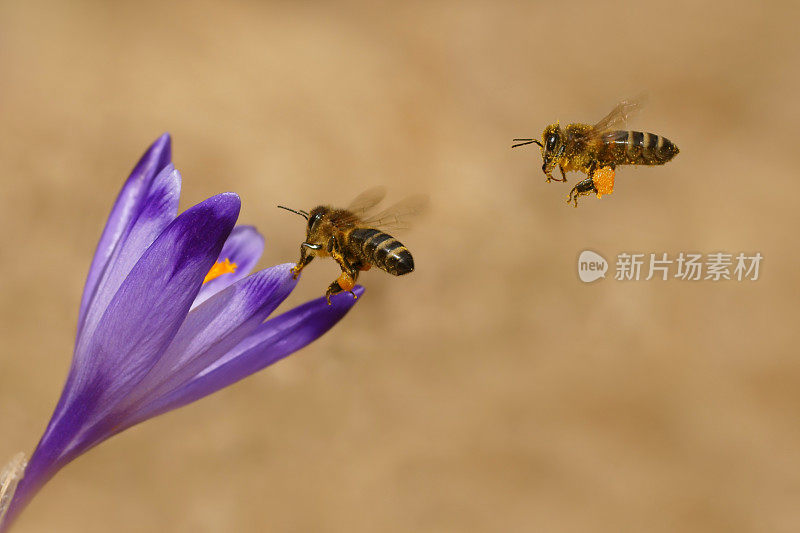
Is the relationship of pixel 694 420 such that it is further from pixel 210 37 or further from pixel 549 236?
pixel 210 37

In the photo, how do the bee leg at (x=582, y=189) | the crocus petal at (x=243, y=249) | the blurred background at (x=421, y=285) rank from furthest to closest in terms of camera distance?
1. the blurred background at (x=421, y=285)
2. the crocus petal at (x=243, y=249)
3. the bee leg at (x=582, y=189)

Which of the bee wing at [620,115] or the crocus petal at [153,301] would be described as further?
the bee wing at [620,115]

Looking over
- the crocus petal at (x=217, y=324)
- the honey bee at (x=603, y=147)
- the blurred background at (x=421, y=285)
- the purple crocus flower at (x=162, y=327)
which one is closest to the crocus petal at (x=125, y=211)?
the purple crocus flower at (x=162, y=327)

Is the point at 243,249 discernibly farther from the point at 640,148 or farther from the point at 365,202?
the point at 640,148

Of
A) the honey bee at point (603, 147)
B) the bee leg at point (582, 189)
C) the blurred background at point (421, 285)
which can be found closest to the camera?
the bee leg at point (582, 189)

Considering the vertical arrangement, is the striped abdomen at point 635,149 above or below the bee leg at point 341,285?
above

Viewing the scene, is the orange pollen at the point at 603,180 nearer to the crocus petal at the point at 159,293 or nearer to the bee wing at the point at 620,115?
the bee wing at the point at 620,115

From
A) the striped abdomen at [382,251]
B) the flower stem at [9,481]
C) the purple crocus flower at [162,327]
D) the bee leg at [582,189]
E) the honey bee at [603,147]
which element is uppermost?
the honey bee at [603,147]

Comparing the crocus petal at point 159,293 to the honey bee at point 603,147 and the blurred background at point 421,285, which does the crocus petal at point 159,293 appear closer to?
the honey bee at point 603,147
